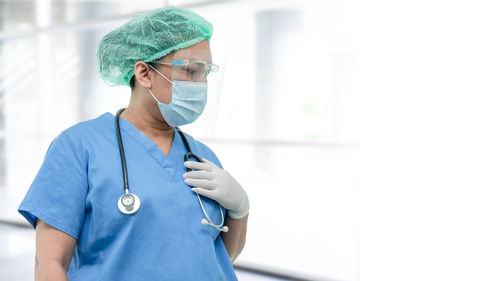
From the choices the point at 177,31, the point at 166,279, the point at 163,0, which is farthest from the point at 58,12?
the point at 166,279

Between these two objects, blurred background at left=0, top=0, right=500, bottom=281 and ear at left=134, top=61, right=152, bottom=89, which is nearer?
ear at left=134, top=61, right=152, bottom=89

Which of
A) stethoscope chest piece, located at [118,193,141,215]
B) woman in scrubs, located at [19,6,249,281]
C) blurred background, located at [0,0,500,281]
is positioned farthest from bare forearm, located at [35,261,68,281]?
blurred background, located at [0,0,500,281]

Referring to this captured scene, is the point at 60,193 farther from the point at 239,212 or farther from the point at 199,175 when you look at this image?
the point at 239,212

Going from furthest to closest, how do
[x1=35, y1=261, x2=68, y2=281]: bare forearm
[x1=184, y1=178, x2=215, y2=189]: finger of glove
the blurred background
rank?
the blurred background → [x1=184, y1=178, x2=215, y2=189]: finger of glove → [x1=35, y1=261, x2=68, y2=281]: bare forearm

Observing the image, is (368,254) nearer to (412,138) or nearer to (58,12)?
(412,138)

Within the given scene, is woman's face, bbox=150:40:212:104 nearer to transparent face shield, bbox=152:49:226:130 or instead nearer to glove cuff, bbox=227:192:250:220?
transparent face shield, bbox=152:49:226:130

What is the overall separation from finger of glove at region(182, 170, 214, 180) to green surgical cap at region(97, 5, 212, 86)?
0.28 meters

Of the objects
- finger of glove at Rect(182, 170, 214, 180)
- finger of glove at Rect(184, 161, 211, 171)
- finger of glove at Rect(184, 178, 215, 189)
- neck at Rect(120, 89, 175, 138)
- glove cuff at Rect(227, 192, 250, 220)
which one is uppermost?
neck at Rect(120, 89, 175, 138)

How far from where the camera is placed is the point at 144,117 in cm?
100

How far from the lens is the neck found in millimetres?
988

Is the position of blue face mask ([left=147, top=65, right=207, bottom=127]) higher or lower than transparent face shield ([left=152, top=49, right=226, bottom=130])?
lower

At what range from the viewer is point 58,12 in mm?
3393

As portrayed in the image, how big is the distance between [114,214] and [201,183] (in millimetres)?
202

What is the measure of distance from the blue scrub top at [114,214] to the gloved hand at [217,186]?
26 mm
